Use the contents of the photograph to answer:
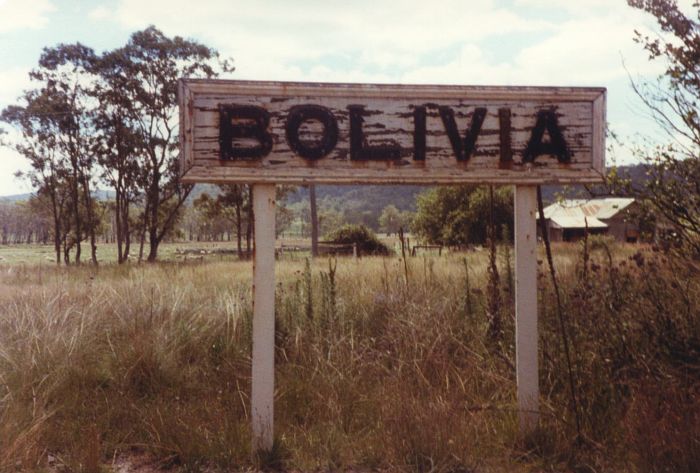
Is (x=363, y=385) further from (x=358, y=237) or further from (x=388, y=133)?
(x=358, y=237)

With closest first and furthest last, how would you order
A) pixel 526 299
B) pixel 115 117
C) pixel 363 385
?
1. pixel 526 299
2. pixel 363 385
3. pixel 115 117

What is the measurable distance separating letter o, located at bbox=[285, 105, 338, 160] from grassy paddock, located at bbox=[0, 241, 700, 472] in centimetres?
143

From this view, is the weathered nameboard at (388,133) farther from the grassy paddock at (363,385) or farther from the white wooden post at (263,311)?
the grassy paddock at (363,385)

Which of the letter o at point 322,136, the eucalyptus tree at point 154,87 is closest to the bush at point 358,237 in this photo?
the eucalyptus tree at point 154,87

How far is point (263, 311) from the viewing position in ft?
8.85

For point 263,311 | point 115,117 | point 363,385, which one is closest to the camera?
point 263,311

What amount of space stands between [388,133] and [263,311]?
1145mm

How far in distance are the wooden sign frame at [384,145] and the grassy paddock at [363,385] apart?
0.32 m

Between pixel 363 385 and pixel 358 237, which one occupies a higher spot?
pixel 358 237

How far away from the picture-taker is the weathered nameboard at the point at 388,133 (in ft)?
8.86

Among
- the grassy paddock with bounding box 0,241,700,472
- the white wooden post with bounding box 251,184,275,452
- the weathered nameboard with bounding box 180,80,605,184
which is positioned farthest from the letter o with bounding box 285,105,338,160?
the grassy paddock with bounding box 0,241,700,472

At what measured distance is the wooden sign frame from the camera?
270 centimetres

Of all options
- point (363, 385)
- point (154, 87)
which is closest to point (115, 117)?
point (154, 87)

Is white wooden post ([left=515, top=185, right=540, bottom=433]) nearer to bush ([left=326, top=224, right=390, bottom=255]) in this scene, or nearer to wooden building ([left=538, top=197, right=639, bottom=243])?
bush ([left=326, top=224, right=390, bottom=255])
